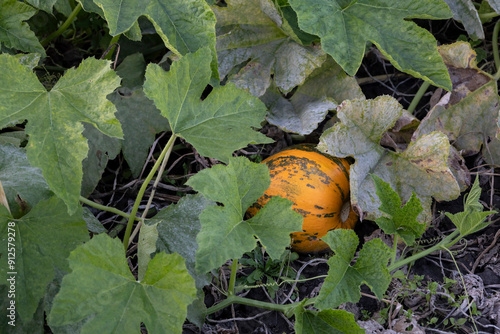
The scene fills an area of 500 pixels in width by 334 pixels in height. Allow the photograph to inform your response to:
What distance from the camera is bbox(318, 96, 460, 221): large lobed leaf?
1.73m

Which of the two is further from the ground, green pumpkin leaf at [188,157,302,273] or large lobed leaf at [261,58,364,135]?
green pumpkin leaf at [188,157,302,273]

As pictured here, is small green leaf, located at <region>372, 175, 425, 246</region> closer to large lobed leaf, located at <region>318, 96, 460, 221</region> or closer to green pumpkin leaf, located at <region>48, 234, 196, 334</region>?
large lobed leaf, located at <region>318, 96, 460, 221</region>

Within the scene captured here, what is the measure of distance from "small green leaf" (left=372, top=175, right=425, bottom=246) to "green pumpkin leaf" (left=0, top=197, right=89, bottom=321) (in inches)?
34.9

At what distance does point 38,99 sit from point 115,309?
59 cm

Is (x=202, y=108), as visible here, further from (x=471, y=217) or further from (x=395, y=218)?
(x=471, y=217)

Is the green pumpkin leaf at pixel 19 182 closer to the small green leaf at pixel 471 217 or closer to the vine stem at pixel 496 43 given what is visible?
the small green leaf at pixel 471 217

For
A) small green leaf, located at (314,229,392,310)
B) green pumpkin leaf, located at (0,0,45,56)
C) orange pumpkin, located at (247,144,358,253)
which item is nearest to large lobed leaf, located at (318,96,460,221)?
orange pumpkin, located at (247,144,358,253)

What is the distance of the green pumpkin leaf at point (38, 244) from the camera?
3.94 ft

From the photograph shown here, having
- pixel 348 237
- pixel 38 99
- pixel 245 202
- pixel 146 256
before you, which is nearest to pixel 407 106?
pixel 348 237

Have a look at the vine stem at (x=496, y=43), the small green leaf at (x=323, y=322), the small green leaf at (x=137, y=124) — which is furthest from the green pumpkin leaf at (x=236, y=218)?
the vine stem at (x=496, y=43)

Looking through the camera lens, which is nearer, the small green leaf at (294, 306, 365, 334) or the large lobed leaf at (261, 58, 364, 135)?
the small green leaf at (294, 306, 365, 334)

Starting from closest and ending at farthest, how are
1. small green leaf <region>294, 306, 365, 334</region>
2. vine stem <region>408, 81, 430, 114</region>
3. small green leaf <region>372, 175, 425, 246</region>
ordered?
small green leaf <region>294, 306, 365, 334</region>, small green leaf <region>372, 175, 425, 246</region>, vine stem <region>408, 81, 430, 114</region>

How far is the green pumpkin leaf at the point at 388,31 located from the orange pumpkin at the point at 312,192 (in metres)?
0.43

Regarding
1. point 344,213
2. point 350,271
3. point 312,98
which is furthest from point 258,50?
point 350,271
